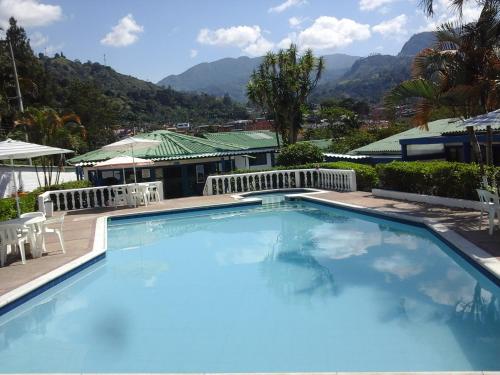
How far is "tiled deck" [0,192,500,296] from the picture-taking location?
29.7 ft

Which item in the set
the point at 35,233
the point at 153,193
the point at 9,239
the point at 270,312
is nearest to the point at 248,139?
the point at 153,193

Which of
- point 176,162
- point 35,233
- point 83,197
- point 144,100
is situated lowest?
point 35,233

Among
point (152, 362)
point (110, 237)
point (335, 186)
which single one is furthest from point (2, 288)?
point (335, 186)

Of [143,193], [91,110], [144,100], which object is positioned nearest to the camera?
[143,193]

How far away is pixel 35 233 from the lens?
10.4 m

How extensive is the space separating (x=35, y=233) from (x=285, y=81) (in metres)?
24.3

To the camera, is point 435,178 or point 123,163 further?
point 123,163

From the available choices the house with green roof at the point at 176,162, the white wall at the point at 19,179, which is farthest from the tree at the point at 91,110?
the house with green roof at the point at 176,162

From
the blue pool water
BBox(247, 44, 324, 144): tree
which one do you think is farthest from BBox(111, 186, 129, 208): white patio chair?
BBox(247, 44, 324, 144): tree

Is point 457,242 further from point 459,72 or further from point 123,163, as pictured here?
point 123,163

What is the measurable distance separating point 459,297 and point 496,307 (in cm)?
65

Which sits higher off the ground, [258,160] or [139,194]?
[258,160]

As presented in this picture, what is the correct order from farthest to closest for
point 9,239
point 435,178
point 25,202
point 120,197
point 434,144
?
point 434,144, point 120,197, point 25,202, point 435,178, point 9,239

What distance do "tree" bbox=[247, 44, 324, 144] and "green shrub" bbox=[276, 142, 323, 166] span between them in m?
9.46
